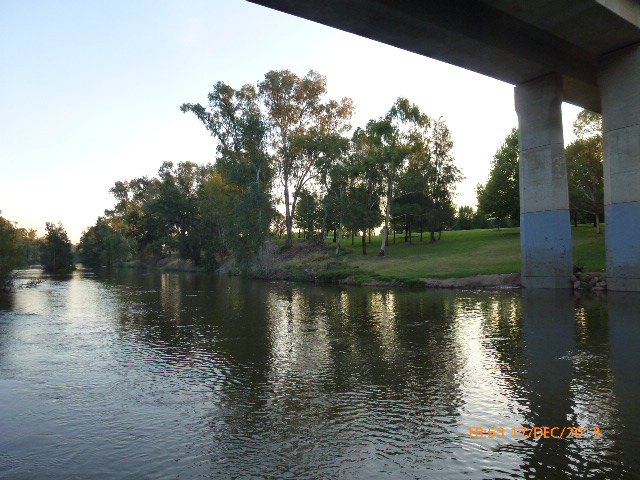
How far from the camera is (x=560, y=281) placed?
26.6m

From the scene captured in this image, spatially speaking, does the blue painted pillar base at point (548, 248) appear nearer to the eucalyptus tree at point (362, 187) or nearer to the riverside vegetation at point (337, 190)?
the riverside vegetation at point (337, 190)

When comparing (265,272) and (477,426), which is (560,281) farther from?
(265,272)

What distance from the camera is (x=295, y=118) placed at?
61906mm

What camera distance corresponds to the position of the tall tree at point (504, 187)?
6278 cm

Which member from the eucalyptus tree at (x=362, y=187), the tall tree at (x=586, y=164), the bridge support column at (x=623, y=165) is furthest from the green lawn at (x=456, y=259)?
the tall tree at (x=586, y=164)

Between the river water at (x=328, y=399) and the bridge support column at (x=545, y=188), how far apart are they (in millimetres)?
10200

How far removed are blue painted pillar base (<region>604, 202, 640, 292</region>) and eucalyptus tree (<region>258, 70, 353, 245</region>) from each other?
38.8 metres

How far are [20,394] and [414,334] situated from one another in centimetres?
1028

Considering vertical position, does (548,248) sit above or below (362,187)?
below

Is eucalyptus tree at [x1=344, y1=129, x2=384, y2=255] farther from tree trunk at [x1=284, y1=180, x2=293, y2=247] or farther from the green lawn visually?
tree trunk at [x1=284, y1=180, x2=293, y2=247]

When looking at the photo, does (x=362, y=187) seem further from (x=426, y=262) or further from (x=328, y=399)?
(x=328, y=399)

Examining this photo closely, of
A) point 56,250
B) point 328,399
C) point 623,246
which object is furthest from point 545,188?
point 56,250

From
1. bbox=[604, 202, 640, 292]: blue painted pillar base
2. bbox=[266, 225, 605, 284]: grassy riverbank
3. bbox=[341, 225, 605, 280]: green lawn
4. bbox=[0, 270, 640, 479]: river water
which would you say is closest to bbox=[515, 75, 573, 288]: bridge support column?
bbox=[604, 202, 640, 292]: blue painted pillar base

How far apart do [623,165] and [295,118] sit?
44.7 meters
